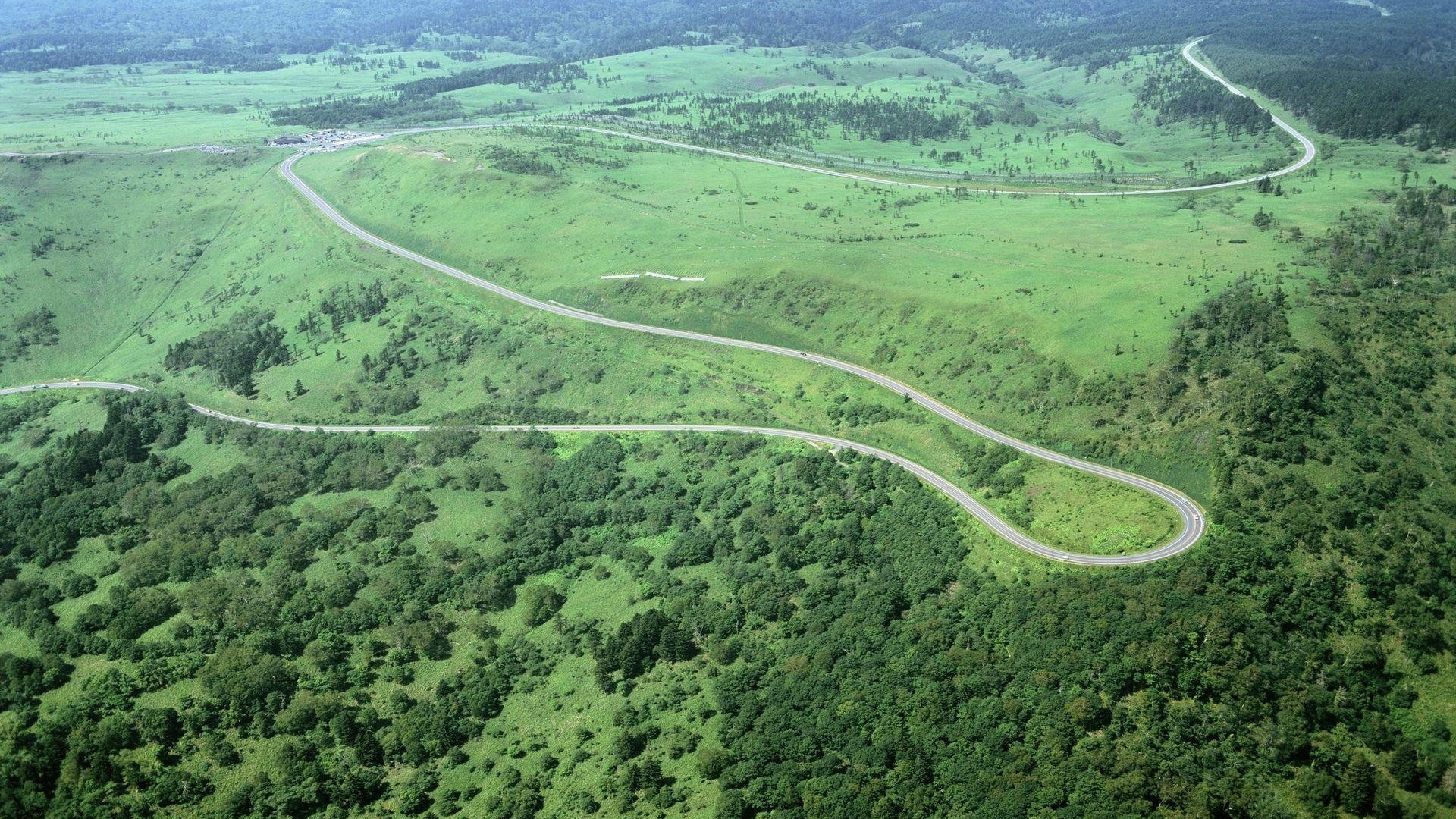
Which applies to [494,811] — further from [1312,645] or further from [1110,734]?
[1312,645]

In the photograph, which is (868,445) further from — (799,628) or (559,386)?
(559,386)

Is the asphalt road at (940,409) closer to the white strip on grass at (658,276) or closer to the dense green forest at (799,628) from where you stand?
the dense green forest at (799,628)

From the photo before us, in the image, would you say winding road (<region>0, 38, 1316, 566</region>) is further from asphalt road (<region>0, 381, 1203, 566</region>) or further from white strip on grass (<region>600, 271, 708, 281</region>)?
white strip on grass (<region>600, 271, 708, 281</region>)

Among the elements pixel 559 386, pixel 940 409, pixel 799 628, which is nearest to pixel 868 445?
pixel 940 409

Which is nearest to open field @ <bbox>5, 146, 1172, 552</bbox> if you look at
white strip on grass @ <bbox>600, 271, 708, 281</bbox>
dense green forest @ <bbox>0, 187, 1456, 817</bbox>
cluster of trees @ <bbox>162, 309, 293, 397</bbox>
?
cluster of trees @ <bbox>162, 309, 293, 397</bbox>

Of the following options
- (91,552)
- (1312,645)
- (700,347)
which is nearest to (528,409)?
(700,347)

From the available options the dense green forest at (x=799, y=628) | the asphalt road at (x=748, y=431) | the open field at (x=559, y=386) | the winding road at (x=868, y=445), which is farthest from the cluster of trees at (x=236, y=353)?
the dense green forest at (x=799, y=628)
